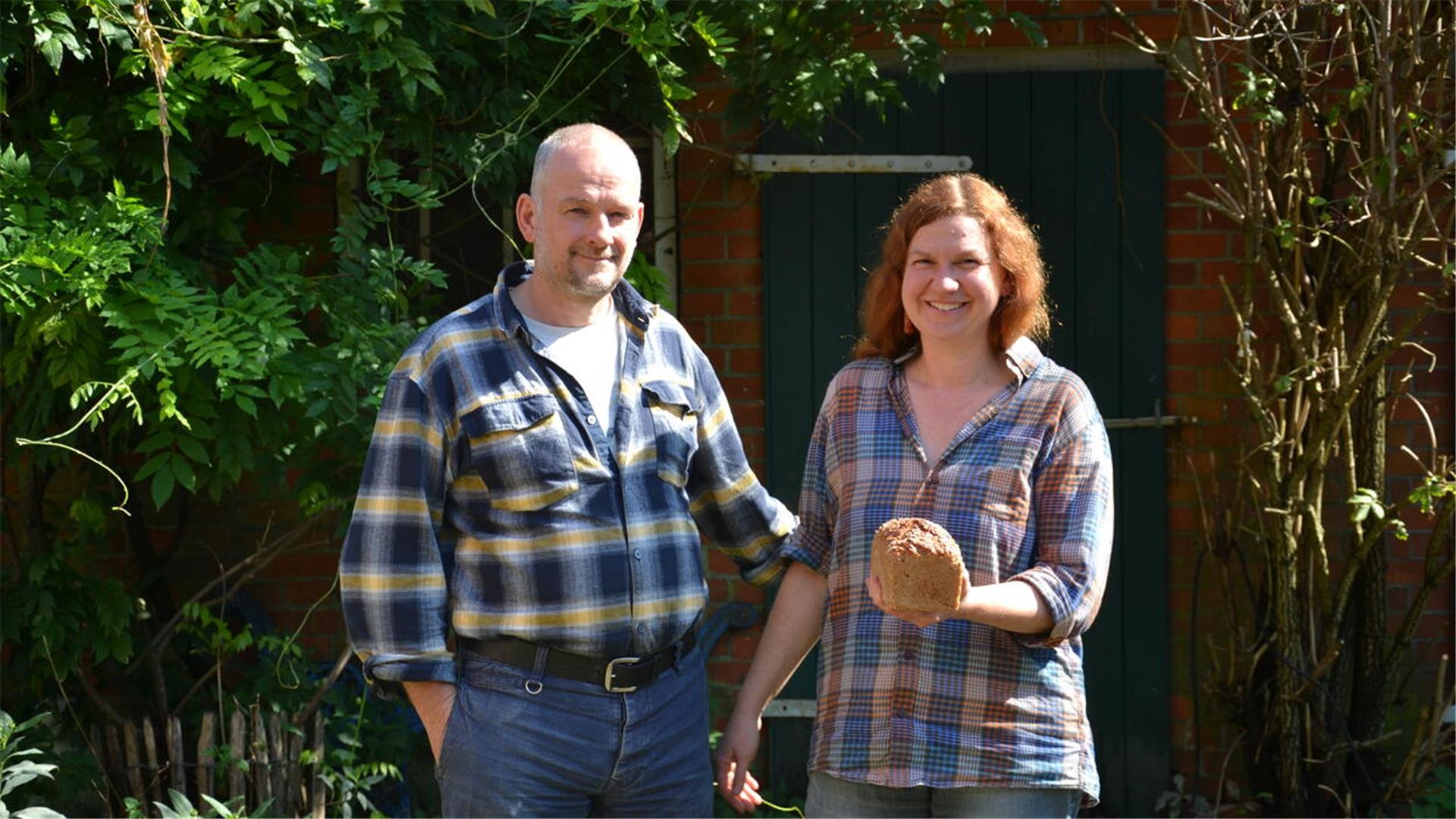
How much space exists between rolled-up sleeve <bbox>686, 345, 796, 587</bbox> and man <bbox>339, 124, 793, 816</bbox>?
174 mm

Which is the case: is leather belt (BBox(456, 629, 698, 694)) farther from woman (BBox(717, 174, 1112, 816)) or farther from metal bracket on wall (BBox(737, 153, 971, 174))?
metal bracket on wall (BBox(737, 153, 971, 174))

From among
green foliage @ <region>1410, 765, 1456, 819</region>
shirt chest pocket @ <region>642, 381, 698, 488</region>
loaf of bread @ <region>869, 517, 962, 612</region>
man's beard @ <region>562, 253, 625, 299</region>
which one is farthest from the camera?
green foliage @ <region>1410, 765, 1456, 819</region>

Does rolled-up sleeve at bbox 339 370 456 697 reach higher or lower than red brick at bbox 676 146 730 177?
lower

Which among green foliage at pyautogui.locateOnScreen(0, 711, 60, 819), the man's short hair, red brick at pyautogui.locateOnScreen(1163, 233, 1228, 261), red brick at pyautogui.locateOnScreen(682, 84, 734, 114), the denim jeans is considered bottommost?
green foliage at pyautogui.locateOnScreen(0, 711, 60, 819)

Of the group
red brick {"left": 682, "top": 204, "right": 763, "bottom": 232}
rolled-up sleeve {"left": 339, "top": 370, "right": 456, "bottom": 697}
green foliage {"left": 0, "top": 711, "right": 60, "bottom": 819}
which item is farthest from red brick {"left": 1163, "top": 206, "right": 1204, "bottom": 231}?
green foliage {"left": 0, "top": 711, "right": 60, "bottom": 819}

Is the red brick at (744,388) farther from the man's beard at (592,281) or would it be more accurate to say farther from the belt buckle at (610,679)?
the belt buckle at (610,679)

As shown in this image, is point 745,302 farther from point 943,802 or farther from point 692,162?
point 943,802

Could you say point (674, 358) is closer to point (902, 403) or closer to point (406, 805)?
point (902, 403)

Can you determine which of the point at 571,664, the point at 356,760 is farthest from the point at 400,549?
the point at 356,760

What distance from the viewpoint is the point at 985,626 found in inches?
96.1

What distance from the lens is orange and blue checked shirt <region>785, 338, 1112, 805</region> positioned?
2396 millimetres

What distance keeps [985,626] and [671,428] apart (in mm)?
701

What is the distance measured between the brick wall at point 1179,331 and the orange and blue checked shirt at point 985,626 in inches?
80.3

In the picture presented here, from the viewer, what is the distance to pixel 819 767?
253 centimetres
